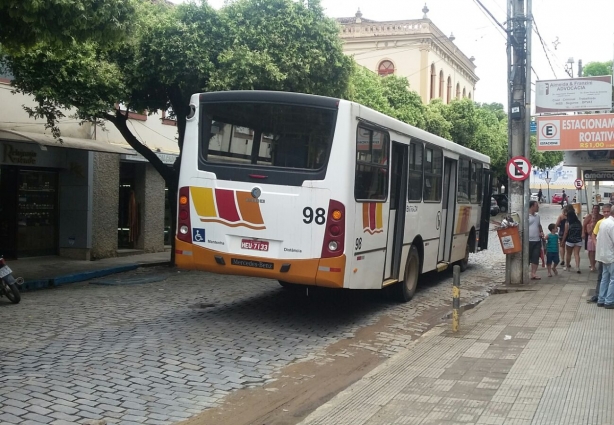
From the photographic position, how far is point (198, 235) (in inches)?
386

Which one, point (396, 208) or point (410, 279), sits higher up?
point (396, 208)

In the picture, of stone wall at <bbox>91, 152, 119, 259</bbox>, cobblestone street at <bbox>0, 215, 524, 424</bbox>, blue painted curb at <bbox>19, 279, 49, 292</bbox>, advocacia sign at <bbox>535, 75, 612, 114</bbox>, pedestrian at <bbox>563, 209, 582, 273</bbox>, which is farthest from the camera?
stone wall at <bbox>91, 152, 119, 259</bbox>

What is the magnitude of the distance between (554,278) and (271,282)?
22.1ft

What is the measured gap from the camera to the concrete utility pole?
14.4 m

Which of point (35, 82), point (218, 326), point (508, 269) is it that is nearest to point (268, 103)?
point (218, 326)

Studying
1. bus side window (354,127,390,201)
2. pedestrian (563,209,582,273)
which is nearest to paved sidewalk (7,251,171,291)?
bus side window (354,127,390,201)

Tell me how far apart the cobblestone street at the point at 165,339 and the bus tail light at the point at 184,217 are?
1.25m

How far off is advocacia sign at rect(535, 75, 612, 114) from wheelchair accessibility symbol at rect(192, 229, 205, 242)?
916cm

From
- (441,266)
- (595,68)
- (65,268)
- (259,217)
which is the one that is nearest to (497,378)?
(259,217)

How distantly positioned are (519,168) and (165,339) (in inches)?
341

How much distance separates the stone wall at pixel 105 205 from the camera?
63.3ft

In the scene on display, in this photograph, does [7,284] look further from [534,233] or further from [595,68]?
[595,68]

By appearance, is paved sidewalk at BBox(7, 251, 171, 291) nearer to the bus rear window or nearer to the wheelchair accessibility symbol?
the wheelchair accessibility symbol

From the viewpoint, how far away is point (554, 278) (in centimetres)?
1612
